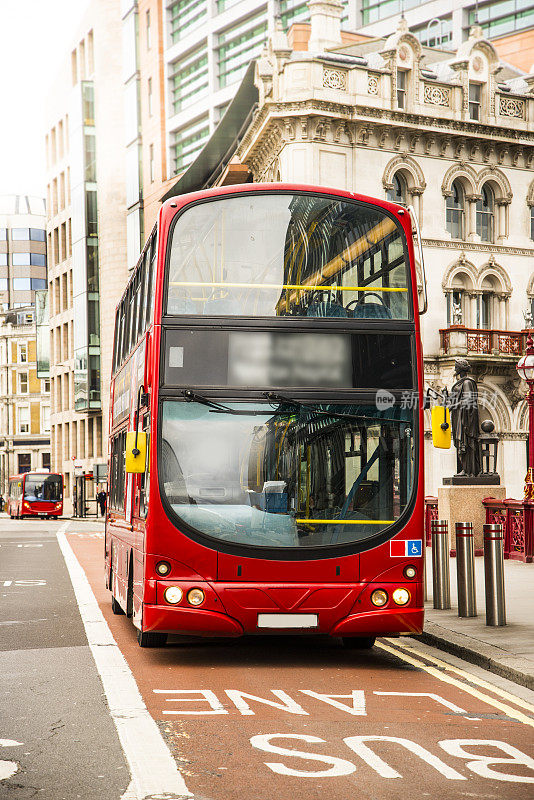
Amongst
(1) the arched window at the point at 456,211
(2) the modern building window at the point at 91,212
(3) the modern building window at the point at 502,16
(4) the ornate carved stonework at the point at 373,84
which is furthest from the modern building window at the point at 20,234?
(4) the ornate carved stonework at the point at 373,84

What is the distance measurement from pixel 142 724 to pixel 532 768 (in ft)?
8.01

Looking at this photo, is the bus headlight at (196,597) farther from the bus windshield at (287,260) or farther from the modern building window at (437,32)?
the modern building window at (437,32)

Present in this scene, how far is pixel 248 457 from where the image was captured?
988 cm

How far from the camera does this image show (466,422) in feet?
75.3

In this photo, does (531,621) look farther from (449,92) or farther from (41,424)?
(41,424)

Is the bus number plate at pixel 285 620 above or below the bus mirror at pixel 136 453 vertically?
below

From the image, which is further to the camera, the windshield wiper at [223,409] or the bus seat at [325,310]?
the bus seat at [325,310]

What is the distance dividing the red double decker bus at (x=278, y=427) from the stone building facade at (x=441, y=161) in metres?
28.6

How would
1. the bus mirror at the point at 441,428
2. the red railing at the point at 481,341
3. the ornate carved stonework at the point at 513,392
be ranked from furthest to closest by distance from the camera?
the ornate carved stonework at the point at 513,392 → the red railing at the point at 481,341 → the bus mirror at the point at 441,428

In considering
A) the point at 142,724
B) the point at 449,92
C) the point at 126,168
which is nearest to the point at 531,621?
the point at 142,724

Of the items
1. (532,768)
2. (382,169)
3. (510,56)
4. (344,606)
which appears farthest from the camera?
(510,56)

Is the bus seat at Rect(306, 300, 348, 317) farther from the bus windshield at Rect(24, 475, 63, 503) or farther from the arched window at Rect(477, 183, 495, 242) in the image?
the bus windshield at Rect(24, 475, 63, 503)

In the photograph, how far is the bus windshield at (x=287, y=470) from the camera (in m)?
9.79

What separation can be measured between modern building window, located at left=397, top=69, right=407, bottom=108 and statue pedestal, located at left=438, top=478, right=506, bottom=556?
2170cm
